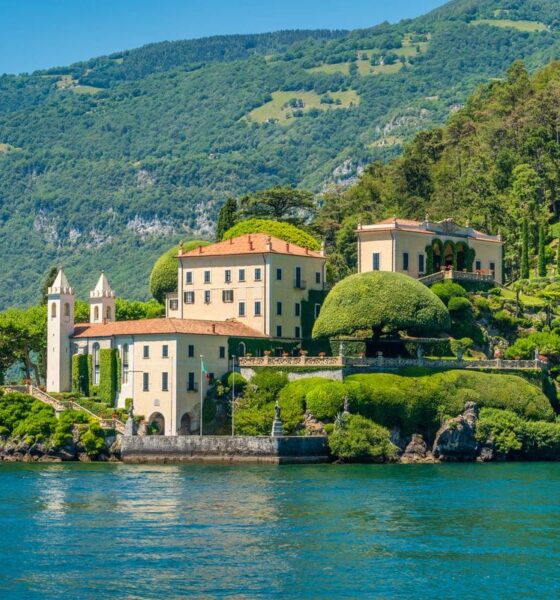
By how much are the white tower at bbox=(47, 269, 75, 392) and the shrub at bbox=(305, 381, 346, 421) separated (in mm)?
19176

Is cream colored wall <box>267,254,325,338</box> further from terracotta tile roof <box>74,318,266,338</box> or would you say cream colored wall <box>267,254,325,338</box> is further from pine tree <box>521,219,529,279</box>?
pine tree <box>521,219,529,279</box>

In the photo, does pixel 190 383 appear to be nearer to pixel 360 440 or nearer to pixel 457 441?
pixel 360 440

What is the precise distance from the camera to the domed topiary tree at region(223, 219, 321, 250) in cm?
12850

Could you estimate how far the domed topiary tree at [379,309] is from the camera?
345ft

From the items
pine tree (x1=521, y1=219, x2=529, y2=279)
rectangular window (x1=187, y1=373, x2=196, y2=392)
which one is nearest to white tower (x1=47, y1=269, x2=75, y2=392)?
rectangular window (x1=187, y1=373, x2=196, y2=392)

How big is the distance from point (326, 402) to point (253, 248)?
64.5ft

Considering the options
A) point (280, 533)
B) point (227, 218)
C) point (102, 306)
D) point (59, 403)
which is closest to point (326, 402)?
point (59, 403)

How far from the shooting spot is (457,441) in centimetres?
9931

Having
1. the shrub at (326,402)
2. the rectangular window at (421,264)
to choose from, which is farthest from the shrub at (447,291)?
the shrub at (326,402)

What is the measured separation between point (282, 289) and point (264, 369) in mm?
10863

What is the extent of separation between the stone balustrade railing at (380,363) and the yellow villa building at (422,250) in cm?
1123

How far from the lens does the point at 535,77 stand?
578ft

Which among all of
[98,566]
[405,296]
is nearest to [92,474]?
[405,296]

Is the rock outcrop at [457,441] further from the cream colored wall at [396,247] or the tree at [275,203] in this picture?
the tree at [275,203]
